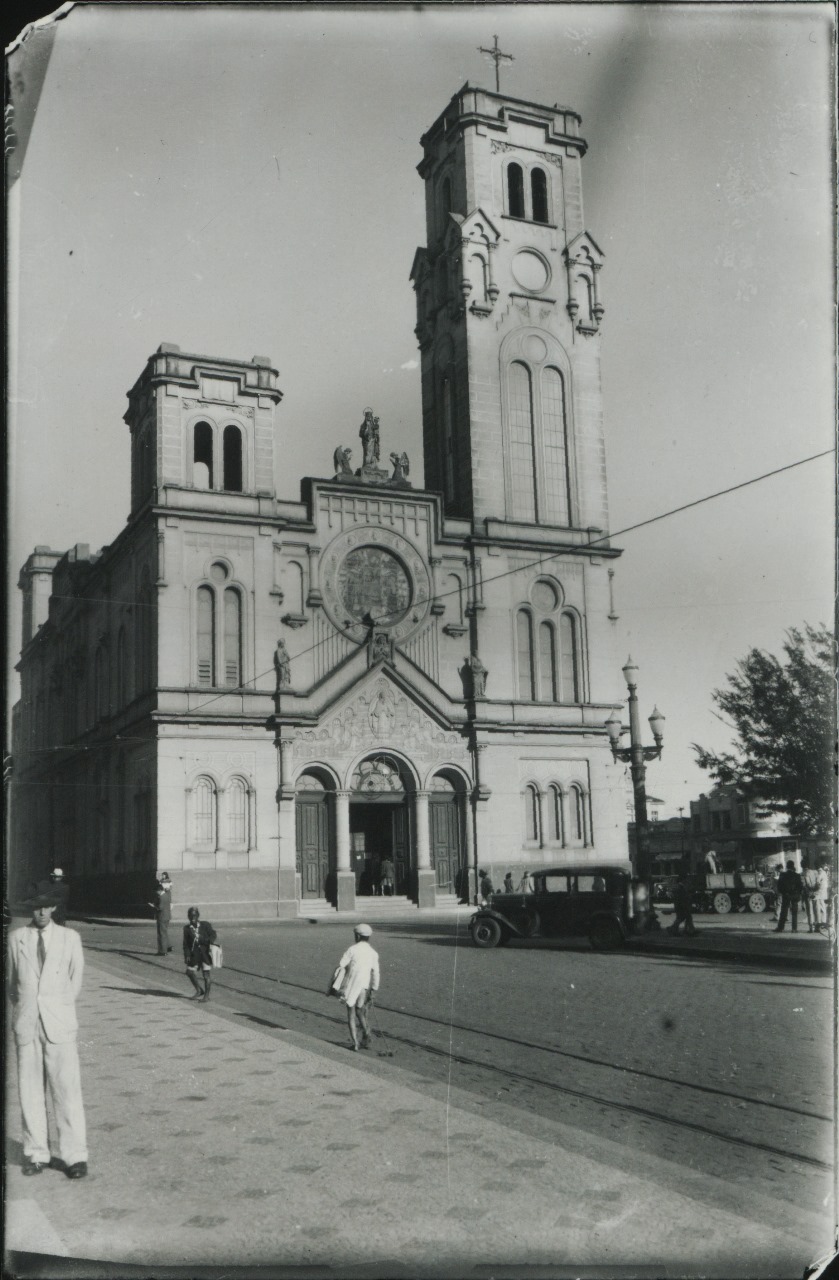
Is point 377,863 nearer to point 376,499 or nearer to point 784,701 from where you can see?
point 376,499

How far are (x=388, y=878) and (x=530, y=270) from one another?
50.7 feet

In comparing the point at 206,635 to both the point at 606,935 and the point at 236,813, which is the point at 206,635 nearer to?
the point at 236,813

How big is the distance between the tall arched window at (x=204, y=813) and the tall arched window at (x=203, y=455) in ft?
20.6

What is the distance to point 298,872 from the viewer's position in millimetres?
25266

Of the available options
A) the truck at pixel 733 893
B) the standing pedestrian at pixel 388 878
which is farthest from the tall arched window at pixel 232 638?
the truck at pixel 733 893

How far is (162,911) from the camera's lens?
19.0m

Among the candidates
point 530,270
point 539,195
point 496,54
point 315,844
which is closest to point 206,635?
point 315,844

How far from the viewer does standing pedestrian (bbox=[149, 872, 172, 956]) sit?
19062 millimetres

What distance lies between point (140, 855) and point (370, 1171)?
46.9 feet

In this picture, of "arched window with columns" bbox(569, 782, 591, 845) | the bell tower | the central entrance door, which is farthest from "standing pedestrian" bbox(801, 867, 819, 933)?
the central entrance door

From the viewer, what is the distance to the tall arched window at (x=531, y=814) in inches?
947

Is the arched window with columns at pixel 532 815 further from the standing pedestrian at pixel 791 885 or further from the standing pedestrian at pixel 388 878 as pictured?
the standing pedestrian at pixel 791 885

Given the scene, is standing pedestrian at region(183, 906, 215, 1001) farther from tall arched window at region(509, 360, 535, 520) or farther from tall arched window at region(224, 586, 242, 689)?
tall arched window at region(509, 360, 535, 520)

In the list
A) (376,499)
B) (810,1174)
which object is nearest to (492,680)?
(376,499)
